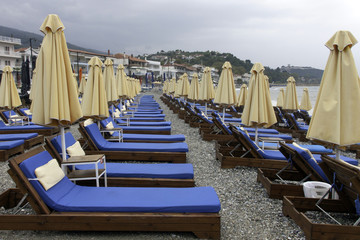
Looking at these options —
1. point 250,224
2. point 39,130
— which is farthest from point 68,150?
point 39,130

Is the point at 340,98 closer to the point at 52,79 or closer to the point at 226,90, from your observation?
the point at 52,79

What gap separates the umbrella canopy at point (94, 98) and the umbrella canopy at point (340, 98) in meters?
4.79

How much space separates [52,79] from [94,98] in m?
2.72

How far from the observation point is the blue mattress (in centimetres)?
448

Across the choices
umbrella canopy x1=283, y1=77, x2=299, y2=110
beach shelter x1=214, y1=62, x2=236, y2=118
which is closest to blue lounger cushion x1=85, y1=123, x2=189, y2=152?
beach shelter x1=214, y1=62, x2=236, y2=118

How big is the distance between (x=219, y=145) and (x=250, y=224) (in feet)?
10.6

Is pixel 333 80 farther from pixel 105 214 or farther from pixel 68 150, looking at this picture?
pixel 68 150

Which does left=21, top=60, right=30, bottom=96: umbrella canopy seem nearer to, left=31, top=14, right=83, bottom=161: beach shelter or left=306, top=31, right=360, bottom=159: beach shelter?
left=31, top=14, right=83, bottom=161: beach shelter

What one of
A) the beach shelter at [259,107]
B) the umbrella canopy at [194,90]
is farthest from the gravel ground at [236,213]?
the umbrella canopy at [194,90]

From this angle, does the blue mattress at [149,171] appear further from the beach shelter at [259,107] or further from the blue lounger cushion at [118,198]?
the beach shelter at [259,107]

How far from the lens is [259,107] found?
20.5 ft

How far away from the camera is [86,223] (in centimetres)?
304

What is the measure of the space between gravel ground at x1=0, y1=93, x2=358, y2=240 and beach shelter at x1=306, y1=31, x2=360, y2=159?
1.26 meters

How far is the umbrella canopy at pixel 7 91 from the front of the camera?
1061 centimetres
